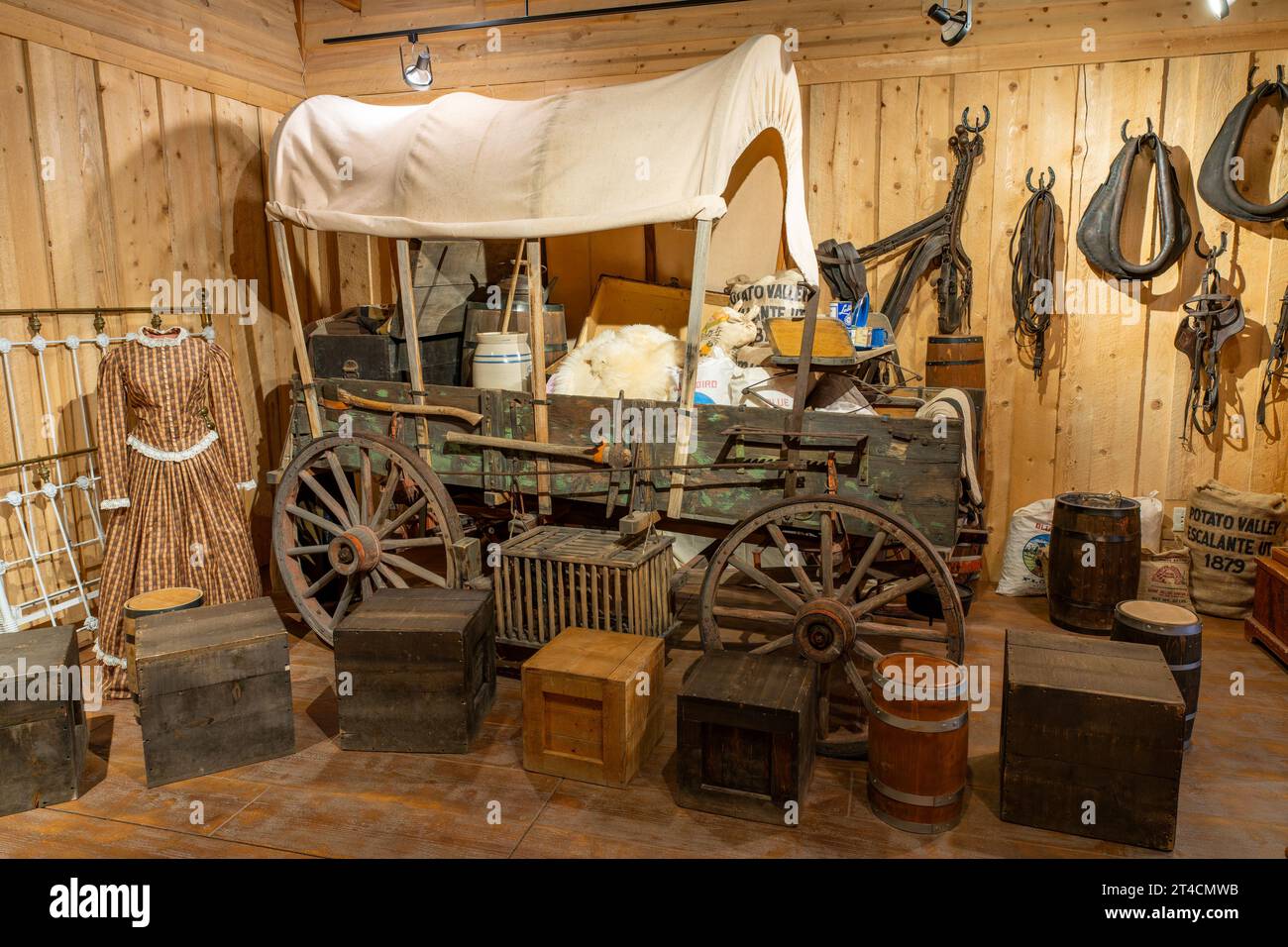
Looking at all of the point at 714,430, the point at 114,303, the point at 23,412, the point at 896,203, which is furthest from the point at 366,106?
the point at 896,203

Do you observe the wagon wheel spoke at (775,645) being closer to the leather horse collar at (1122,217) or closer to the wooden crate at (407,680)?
the wooden crate at (407,680)

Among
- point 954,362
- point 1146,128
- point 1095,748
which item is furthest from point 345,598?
point 1146,128

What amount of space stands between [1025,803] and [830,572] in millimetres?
923

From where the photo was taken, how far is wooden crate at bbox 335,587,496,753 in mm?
3227

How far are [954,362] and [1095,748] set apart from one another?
2.47 metres

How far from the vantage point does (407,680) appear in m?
3.26

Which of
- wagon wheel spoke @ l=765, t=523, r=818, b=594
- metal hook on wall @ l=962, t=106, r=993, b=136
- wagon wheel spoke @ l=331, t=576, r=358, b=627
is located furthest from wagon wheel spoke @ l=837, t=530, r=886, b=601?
metal hook on wall @ l=962, t=106, r=993, b=136

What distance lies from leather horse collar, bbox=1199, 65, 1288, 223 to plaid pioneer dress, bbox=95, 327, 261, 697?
456 cm

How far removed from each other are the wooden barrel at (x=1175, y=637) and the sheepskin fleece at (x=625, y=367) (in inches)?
72.2

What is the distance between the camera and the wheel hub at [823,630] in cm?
321

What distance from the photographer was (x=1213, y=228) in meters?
4.57

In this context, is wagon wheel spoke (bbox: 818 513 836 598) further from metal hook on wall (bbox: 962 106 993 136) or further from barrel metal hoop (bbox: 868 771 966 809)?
metal hook on wall (bbox: 962 106 993 136)

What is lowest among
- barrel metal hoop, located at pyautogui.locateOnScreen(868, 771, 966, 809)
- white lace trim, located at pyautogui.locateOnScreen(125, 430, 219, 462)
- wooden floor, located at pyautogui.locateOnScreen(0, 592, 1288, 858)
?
wooden floor, located at pyautogui.locateOnScreen(0, 592, 1288, 858)
